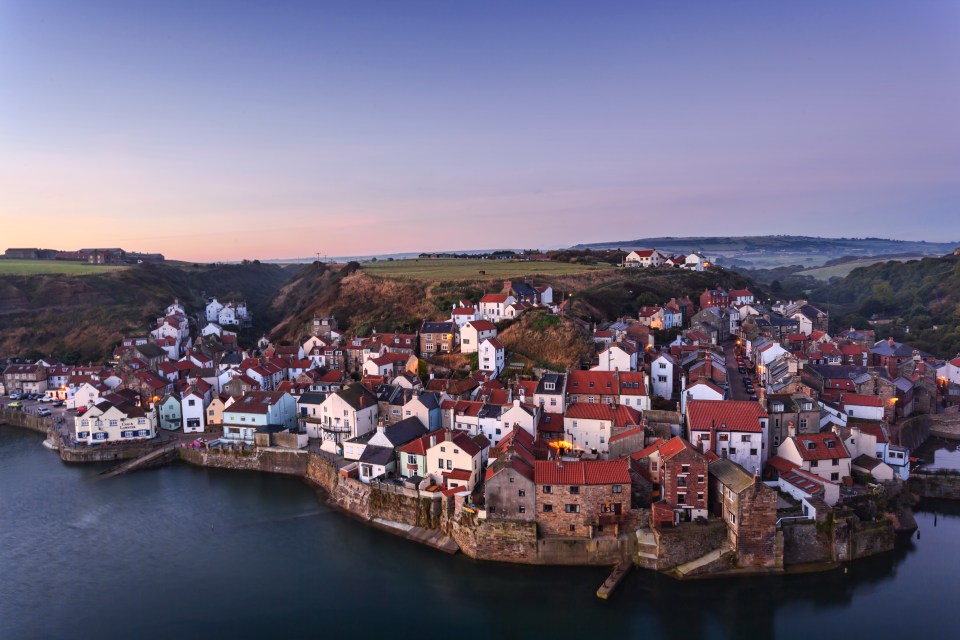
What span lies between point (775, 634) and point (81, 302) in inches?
3341

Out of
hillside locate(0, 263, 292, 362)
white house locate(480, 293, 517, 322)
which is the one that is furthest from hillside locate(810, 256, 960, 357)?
hillside locate(0, 263, 292, 362)

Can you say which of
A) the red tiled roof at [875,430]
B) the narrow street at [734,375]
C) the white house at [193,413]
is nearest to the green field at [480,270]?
the narrow street at [734,375]

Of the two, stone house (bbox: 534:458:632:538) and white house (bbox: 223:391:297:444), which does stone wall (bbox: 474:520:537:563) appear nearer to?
stone house (bbox: 534:458:632:538)

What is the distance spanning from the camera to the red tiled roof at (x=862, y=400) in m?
32.0

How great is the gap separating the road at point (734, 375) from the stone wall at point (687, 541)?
11.7 metres

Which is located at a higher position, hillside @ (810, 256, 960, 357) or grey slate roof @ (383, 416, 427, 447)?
hillside @ (810, 256, 960, 357)

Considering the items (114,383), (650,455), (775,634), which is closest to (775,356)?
(650,455)

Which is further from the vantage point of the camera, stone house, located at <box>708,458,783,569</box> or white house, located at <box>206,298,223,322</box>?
white house, located at <box>206,298,223,322</box>

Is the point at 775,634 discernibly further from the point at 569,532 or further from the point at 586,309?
the point at 586,309

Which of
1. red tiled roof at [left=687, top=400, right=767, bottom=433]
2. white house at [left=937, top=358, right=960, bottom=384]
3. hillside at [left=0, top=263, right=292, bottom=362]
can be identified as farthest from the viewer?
hillside at [left=0, top=263, right=292, bottom=362]

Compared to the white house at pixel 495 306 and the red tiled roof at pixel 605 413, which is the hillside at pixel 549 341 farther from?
the red tiled roof at pixel 605 413

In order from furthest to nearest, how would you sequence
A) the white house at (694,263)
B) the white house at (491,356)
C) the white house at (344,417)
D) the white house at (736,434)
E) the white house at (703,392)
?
the white house at (694,263) → the white house at (491,356) → the white house at (344,417) → the white house at (703,392) → the white house at (736,434)

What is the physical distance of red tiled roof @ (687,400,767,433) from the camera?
26.0 metres

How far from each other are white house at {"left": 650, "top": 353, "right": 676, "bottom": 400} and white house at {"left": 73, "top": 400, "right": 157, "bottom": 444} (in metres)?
32.5
